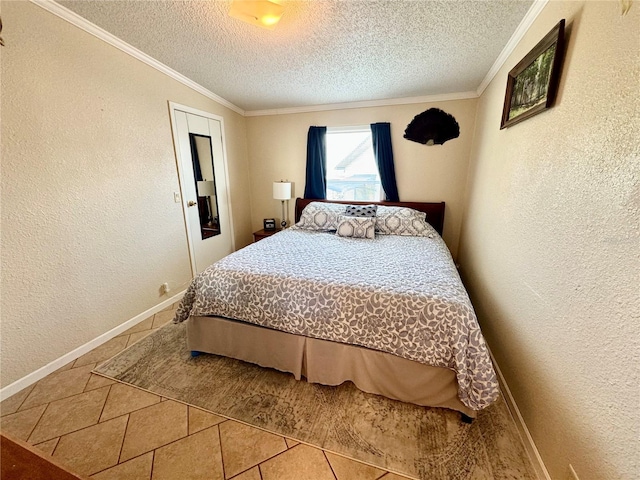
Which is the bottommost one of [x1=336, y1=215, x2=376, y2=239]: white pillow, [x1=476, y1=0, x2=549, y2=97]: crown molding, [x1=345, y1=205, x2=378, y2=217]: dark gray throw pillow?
[x1=336, y1=215, x2=376, y2=239]: white pillow

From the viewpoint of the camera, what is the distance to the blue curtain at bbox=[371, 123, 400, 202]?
10.7 ft

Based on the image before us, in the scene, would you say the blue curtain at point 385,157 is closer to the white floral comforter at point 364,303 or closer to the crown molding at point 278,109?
the crown molding at point 278,109

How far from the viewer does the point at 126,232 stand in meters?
2.21

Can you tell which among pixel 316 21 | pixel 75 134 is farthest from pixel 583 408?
pixel 75 134

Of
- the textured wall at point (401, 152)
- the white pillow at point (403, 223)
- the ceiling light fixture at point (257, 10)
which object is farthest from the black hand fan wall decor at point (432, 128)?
the ceiling light fixture at point (257, 10)

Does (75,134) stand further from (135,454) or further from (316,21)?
(135,454)

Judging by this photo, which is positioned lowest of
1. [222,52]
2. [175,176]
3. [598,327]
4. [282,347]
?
[282,347]

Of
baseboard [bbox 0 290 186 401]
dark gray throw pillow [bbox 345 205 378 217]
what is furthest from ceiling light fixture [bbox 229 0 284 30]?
baseboard [bbox 0 290 186 401]

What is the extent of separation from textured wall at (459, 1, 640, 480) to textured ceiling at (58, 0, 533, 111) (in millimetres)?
479

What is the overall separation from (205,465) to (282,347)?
0.68 m

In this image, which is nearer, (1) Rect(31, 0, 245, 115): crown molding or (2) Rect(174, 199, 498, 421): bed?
(2) Rect(174, 199, 498, 421): bed

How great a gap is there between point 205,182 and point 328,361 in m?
2.61

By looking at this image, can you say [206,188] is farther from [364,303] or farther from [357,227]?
[364,303]

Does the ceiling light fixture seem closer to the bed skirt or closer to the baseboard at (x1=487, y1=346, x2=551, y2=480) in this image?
the bed skirt
